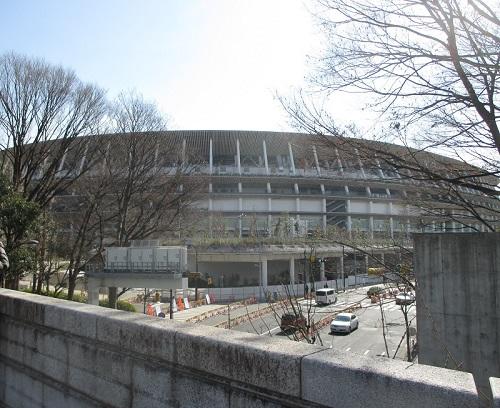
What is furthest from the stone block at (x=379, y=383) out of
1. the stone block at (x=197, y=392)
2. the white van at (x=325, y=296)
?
the white van at (x=325, y=296)

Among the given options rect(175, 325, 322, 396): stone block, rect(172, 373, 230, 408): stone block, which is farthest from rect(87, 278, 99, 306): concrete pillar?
rect(175, 325, 322, 396): stone block

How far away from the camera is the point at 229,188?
75188mm

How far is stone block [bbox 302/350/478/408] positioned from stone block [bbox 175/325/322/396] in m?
0.14

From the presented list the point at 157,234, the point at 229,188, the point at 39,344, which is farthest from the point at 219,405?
the point at 229,188

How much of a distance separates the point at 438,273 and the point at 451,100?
9.30ft

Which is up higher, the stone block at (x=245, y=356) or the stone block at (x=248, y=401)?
the stone block at (x=245, y=356)

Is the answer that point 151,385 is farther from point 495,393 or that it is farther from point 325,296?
point 325,296

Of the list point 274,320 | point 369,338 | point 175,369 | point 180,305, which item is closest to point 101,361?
point 175,369

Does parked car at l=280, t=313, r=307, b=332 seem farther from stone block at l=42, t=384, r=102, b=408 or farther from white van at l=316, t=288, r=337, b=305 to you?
white van at l=316, t=288, r=337, b=305

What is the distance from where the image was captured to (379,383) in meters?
2.31

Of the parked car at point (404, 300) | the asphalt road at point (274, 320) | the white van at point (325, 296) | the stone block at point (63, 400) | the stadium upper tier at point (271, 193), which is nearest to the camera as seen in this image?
the stone block at point (63, 400)

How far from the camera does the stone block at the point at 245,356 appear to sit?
274 centimetres

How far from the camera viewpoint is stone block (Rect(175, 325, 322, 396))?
8.98 ft

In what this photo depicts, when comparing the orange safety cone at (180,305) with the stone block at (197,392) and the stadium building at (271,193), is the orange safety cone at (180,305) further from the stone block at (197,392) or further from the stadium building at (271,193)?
the stone block at (197,392)
